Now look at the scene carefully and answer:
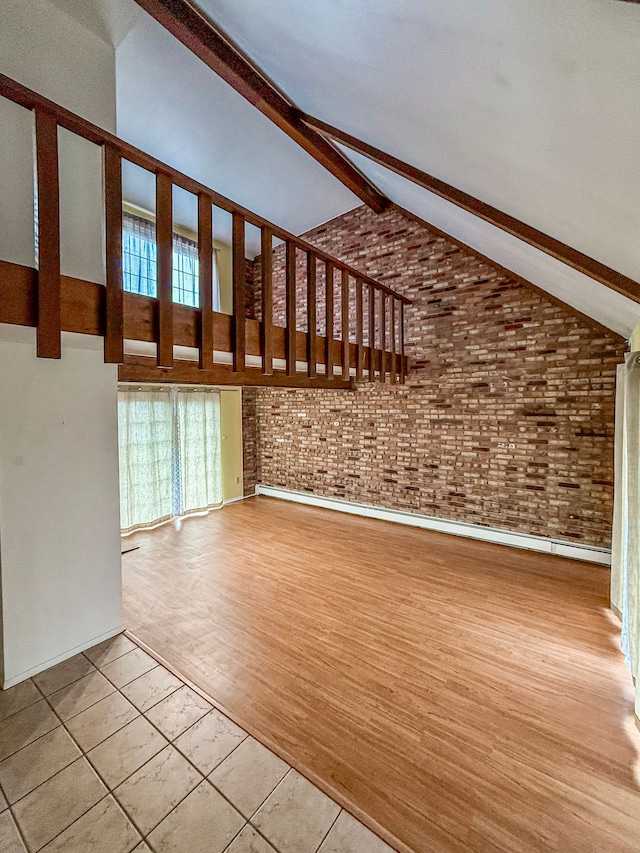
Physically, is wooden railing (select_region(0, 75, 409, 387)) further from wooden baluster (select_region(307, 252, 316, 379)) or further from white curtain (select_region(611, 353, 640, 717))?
white curtain (select_region(611, 353, 640, 717))

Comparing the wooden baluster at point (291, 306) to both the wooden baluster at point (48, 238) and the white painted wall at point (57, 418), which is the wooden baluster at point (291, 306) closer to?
the white painted wall at point (57, 418)

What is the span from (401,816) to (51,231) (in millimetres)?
2871

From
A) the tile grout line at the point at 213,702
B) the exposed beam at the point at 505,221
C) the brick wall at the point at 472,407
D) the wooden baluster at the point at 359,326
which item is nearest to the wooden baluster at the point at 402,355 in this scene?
the brick wall at the point at 472,407

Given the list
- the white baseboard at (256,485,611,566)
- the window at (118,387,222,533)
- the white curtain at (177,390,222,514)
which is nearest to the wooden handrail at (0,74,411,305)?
the window at (118,387,222,533)

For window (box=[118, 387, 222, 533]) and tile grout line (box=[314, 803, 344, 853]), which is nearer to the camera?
tile grout line (box=[314, 803, 344, 853])

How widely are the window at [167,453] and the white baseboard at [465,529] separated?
153 cm

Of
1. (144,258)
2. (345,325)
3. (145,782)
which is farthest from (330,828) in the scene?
(144,258)

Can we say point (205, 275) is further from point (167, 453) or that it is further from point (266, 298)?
point (167, 453)

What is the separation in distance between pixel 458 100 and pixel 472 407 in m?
Answer: 3.69

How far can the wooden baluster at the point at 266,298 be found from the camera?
7.98ft

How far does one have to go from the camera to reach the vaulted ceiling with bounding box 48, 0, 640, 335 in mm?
928

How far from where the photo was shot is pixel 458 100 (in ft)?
4.95

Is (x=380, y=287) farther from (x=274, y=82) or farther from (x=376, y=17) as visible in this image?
(x=376, y=17)

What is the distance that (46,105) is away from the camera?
145cm
